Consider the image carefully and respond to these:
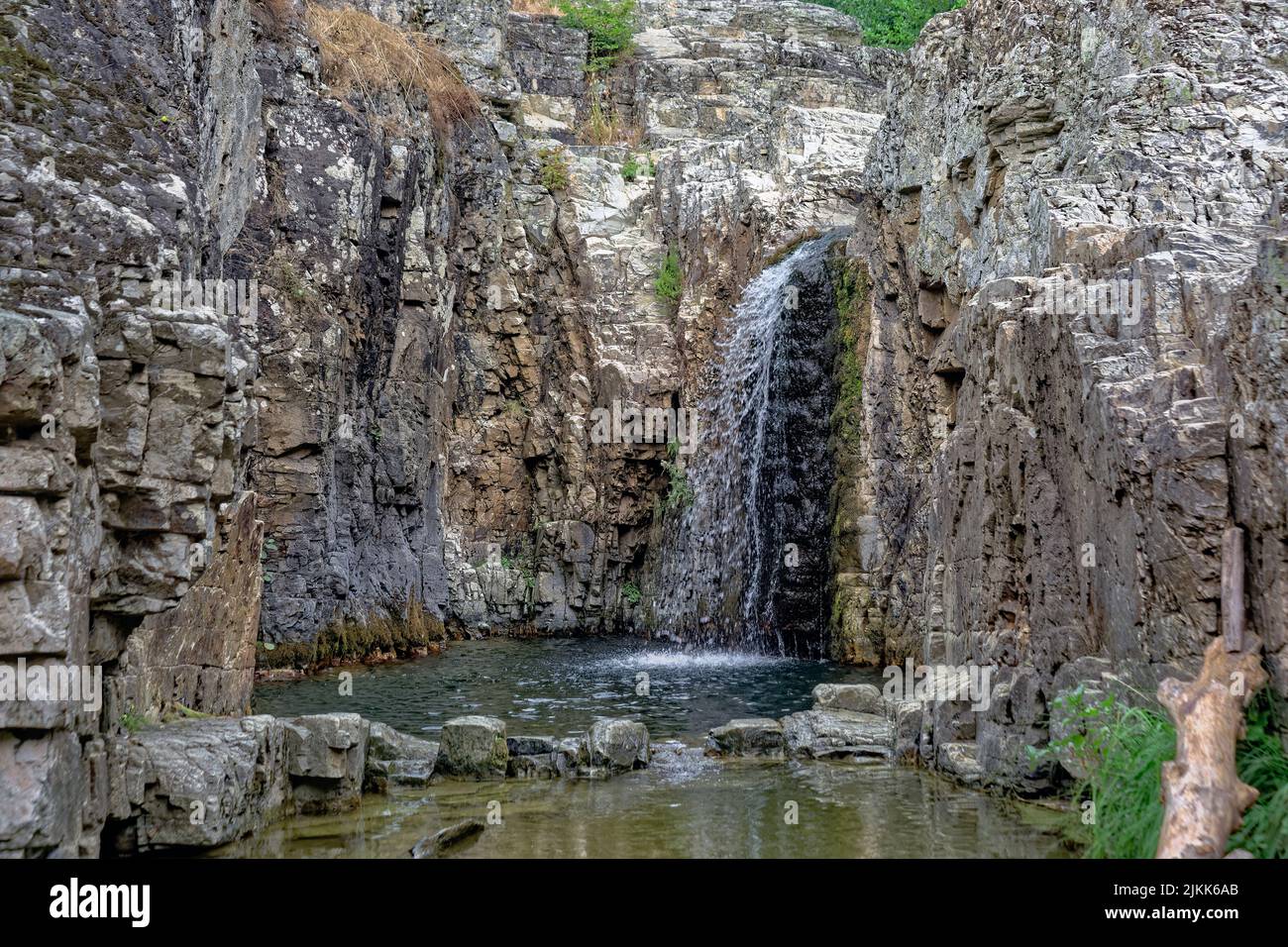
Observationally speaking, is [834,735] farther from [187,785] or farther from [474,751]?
[187,785]

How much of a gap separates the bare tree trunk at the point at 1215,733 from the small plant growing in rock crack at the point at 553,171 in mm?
21758

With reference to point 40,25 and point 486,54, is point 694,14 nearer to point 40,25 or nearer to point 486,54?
point 486,54

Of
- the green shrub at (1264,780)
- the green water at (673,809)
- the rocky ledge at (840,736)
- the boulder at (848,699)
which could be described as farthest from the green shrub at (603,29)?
the green shrub at (1264,780)

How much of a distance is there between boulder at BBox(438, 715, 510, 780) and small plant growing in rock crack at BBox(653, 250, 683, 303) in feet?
51.5

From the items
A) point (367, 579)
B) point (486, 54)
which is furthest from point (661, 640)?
point (486, 54)

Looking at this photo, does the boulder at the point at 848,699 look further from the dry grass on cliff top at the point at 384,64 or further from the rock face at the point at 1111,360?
the dry grass on cliff top at the point at 384,64

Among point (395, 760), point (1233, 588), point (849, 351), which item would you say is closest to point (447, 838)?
point (395, 760)

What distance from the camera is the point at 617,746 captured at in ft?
34.9

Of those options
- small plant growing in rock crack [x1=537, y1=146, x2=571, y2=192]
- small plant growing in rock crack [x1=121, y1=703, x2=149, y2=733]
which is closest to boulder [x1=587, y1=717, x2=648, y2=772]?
small plant growing in rock crack [x1=121, y1=703, x2=149, y2=733]

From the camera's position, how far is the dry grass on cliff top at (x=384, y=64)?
70.8 ft

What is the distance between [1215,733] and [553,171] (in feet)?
74.5

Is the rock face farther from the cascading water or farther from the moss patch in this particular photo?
the moss patch
